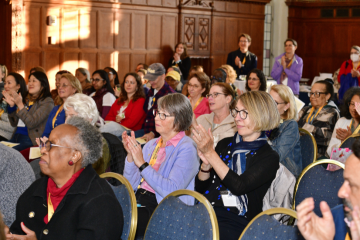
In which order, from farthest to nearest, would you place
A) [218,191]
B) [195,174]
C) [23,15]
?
[23,15]
[195,174]
[218,191]

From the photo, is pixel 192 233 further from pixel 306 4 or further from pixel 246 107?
pixel 306 4

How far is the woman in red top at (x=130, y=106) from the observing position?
17.6 ft

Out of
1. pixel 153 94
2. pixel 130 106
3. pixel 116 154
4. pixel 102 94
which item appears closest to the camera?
pixel 116 154

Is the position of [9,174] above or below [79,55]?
below

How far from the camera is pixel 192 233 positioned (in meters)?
1.91

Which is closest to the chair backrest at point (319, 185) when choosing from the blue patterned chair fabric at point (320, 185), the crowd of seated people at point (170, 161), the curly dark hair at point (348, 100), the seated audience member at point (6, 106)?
the blue patterned chair fabric at point (320, 185)

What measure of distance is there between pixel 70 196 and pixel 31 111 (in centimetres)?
298

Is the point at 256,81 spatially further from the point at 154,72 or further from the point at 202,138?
the point at 202,138

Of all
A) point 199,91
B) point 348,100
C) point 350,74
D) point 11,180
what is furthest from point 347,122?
point 350,74

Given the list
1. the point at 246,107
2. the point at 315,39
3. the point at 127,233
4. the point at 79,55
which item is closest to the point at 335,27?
the point at 315,39

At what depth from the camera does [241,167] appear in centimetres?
249

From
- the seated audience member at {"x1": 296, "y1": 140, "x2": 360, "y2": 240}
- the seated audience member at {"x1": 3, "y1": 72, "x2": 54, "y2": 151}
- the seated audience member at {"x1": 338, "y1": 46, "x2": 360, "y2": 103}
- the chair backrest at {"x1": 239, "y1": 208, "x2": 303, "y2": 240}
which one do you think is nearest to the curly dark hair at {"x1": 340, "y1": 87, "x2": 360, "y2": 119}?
the chair backrest at {"x1": 239, "y1": 208, "x2": 303, "y2": 240}

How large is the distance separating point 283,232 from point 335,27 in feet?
39.8

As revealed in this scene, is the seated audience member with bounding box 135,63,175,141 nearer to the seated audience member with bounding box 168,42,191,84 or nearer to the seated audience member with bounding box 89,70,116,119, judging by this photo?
the seated audience member with bounding box 89,70,116,119
